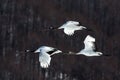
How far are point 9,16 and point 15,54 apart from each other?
580 cm

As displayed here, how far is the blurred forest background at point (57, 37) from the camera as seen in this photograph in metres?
53.6

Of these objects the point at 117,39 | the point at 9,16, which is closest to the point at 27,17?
the point at 9,16

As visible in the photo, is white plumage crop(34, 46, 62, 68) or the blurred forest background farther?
→ the blurred forest background

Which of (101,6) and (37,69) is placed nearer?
(37,69)

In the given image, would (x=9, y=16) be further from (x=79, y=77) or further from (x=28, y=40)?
(x=79, y=77)

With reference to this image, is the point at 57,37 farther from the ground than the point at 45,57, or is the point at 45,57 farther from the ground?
the point at 45,57

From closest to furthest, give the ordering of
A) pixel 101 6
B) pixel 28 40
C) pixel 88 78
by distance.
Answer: pixel 88 78, pixel 28 40, pixel 101 6

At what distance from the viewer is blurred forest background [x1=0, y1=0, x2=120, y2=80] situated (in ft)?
176

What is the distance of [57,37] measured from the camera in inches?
2240

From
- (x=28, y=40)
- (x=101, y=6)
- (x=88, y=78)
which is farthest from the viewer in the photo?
(x=101, y=6)

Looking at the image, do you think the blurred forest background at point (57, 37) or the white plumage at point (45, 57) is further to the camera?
the blurred forest background at point (57, 37)

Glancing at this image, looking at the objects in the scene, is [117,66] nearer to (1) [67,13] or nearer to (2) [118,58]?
(2) [118,58]

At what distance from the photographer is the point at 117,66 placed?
5519 centimetres

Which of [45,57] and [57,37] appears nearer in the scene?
[45,57]
